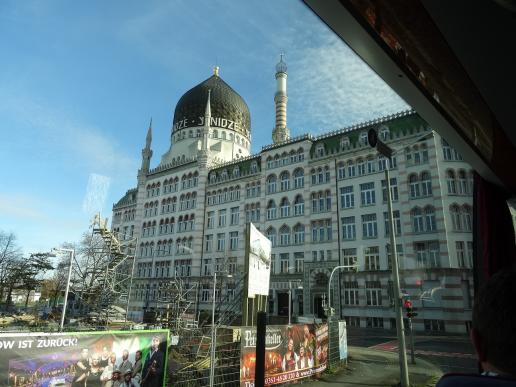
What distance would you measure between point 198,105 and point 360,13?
60.6 m

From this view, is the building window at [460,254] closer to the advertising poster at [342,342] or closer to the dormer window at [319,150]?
the dormer window at [319,150]

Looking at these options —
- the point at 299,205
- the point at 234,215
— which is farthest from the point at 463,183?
the point at 234,215

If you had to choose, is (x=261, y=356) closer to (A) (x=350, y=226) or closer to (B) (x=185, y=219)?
(A) (x=350, y=226)

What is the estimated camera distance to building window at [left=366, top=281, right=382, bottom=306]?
32.9 metres

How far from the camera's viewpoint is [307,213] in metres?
40.0

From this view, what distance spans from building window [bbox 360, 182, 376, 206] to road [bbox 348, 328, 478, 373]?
12.4 metres

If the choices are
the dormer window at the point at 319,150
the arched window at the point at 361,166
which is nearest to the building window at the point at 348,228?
the arched window at the point at 361,166

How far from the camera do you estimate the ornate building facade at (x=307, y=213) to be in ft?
100

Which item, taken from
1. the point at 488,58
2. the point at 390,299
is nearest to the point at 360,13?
the point at 488,58

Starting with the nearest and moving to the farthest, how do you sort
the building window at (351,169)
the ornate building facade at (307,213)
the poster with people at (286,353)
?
1. the poster with people at (286,353)
2. the ornate building facade at (307,213)
3. the building window at (351,169)

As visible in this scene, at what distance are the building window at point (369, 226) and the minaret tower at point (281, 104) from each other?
1977cm

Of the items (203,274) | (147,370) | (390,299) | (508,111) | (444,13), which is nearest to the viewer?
(444,13)

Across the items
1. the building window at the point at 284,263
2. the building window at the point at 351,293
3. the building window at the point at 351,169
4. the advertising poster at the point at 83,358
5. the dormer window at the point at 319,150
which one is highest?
the dormer window at the point at 319,150

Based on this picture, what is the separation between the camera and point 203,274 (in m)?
48.2
